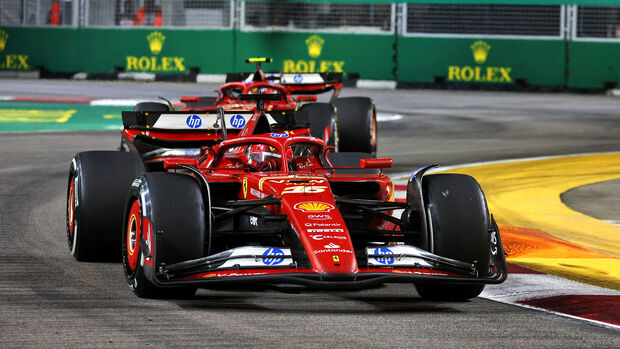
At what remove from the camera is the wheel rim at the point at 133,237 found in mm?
7207

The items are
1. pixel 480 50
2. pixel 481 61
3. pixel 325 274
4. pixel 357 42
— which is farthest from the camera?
pixel 357 42

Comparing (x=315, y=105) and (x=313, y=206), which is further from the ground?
(x=315, y=105)

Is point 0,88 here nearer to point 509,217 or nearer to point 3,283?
point 509,217

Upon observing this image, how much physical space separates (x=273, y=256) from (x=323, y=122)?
739cm

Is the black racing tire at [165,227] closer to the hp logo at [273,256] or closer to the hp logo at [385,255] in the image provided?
the hp logo at [273,256]

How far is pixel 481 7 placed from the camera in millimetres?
31250

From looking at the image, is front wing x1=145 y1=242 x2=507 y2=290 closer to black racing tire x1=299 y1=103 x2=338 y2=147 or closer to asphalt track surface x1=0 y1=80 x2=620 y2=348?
asphalt track surface x1=0 y1=80 x2=620 y2=348

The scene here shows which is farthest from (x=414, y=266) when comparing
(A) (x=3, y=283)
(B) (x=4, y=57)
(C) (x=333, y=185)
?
(B) (x=4, y=57)

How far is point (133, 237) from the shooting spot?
24.3ft

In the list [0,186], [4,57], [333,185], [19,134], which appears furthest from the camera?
[4,57]

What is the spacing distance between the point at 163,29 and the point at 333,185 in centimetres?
2492

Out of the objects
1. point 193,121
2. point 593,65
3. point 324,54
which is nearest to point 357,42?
point 324,54

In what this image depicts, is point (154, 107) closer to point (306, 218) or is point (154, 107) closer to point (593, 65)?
point (306, 218)

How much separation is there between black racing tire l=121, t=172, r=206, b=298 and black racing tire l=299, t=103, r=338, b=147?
6675mm
